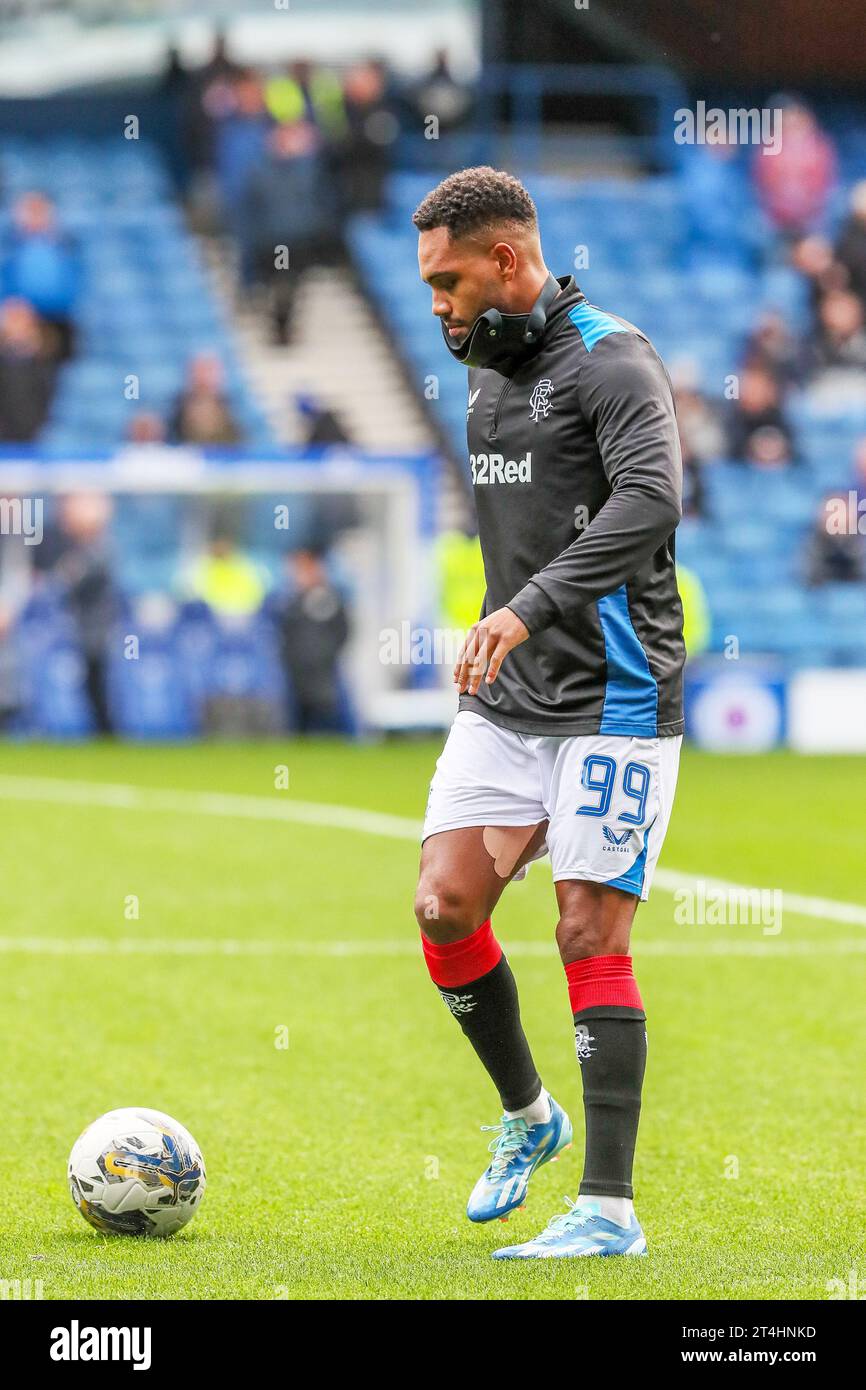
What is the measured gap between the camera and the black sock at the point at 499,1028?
16.1ft

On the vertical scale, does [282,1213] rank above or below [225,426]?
below

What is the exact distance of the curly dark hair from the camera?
15.1ft

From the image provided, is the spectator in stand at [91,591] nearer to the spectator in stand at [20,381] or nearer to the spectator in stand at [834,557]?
the spectator in stand at [20,381]

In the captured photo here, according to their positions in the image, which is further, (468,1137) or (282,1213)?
(468,1137)

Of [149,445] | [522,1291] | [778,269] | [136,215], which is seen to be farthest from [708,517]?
[522,1291]

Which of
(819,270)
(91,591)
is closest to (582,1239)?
(91,591)

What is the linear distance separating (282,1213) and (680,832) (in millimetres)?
7617

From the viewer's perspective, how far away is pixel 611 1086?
4.50 m

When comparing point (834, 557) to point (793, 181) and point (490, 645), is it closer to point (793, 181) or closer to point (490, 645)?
point (793, 181)

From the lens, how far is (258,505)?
20.4 meters

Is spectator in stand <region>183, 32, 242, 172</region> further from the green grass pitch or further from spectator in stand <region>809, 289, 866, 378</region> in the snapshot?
the green grass pitch

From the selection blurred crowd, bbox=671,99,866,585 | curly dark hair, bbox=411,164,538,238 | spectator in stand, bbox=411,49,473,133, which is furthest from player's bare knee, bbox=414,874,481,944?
spectator in stand, bbox=411,49,473,133

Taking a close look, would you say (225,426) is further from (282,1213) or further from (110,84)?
(282,1213)

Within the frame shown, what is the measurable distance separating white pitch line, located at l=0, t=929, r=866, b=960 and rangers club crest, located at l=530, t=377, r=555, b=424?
4286 millimetres
